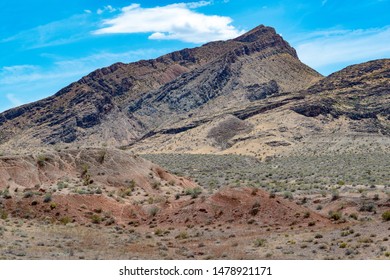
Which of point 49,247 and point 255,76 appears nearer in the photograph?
point 49,247

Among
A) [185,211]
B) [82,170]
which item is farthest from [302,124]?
[185,211]

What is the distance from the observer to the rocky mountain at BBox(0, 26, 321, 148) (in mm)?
151125

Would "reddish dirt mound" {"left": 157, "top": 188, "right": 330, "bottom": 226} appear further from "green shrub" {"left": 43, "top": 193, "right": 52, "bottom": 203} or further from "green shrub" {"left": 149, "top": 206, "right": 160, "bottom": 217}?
"green shrub" {"left": 43, "top": 193, "right": 52, "bottom": 203}

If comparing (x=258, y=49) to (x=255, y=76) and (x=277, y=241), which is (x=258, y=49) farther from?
(x=277, y=241)

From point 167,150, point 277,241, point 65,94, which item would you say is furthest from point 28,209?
point 65,94

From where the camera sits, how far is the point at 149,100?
174375mm

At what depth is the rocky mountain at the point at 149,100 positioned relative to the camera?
151125 millimetres

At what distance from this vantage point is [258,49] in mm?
182125


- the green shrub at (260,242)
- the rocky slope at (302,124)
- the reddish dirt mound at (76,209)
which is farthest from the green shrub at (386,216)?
the rocky slope at (302,124)

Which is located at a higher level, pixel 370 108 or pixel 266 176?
pixel 370 108

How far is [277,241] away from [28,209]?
16238 mm

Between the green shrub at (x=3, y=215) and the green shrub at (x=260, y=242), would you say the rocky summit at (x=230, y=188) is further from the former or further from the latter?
the green shrub at (x=3, y=215)
